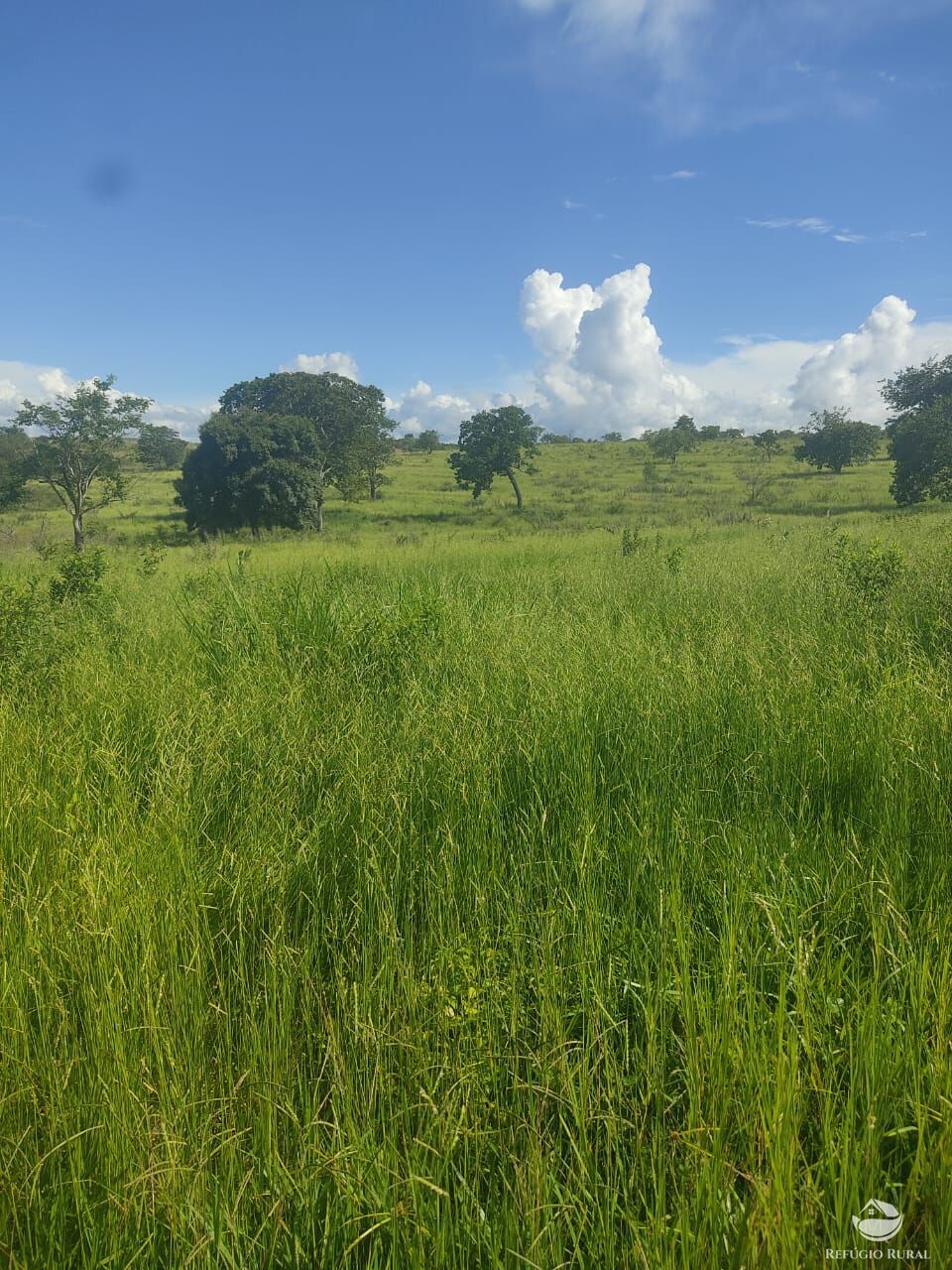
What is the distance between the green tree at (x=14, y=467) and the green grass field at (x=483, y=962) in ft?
102

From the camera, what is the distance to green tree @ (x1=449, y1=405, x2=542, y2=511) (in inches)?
1475

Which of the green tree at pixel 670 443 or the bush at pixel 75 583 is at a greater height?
the green tree at pixel 670 443

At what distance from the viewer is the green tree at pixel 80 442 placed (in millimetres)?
28359

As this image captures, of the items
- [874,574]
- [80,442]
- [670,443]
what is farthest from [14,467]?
[670,443]

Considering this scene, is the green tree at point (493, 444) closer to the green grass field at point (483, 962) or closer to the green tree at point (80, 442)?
the green tree at point (80, 442)

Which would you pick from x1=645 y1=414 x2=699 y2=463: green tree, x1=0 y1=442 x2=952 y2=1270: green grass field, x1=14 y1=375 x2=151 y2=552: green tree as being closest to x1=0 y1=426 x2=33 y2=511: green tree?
x1=14 y1=375 x2=151 y2=552: green tree

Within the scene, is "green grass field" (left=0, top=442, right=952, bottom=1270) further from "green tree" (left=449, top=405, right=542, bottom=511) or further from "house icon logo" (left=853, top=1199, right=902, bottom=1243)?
"green tree" (left=449, top=405, right=542, bottom=511)

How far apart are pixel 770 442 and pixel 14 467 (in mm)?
50519

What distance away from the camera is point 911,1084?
1534 millimetres

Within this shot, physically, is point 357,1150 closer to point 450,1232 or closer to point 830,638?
point 450,1232

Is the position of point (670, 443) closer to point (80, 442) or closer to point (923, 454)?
point (923, 454)

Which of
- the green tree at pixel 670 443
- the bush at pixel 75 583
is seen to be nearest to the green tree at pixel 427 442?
the green tree at pixel 670 443

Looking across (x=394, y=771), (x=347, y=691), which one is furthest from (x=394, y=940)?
(x=347, y=691)

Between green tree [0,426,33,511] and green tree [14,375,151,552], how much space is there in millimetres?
1153
